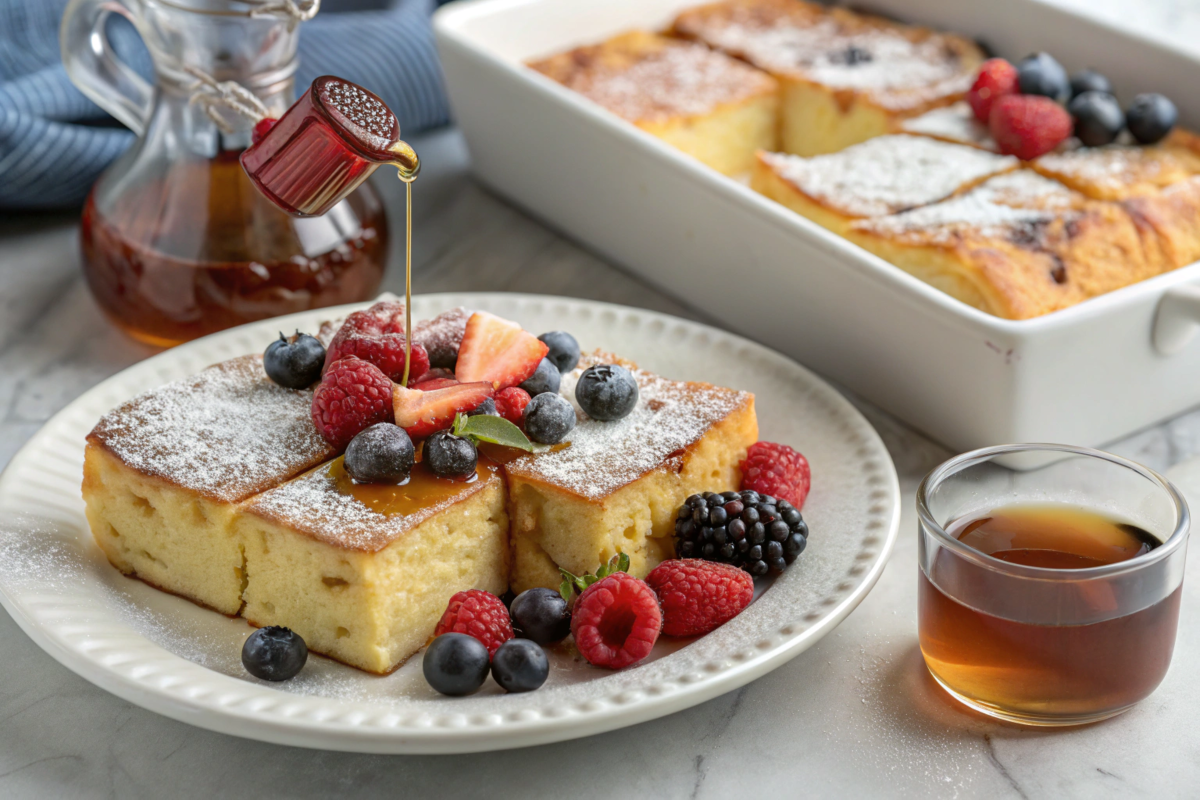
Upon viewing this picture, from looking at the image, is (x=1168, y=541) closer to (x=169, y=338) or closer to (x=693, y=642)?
(x=693, y=642)

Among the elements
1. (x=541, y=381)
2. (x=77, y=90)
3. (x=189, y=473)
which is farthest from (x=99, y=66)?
(x=541, y=381)

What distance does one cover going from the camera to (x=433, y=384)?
1.56m

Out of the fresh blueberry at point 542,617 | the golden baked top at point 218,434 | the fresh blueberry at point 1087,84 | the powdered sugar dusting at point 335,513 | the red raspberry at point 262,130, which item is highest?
the red raspberry at point 262,130

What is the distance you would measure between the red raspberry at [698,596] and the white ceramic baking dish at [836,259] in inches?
21.3

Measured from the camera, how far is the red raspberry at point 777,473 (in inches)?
62.3

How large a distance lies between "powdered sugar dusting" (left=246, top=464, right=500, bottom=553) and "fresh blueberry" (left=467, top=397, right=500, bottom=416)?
3.4 inches

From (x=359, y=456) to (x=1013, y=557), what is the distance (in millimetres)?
744

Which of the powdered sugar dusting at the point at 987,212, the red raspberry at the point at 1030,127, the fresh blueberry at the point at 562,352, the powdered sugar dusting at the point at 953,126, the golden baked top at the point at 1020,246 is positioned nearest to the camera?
the fresh blueberry at the point at 562,352

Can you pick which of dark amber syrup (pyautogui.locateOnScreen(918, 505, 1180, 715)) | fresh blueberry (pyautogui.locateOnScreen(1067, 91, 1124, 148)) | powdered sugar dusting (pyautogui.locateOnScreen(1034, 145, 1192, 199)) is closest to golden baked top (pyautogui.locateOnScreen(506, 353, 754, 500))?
dark amber syrup (pyautogui.locateOnScreen(918, 505, 1180, 715))

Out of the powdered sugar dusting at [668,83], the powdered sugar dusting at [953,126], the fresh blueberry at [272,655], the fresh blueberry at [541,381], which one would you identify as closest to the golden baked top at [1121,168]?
the powdered sugar dusting at [953,126]

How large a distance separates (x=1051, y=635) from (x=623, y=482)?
0.50 meters

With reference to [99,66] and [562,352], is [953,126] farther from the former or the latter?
[99,66]

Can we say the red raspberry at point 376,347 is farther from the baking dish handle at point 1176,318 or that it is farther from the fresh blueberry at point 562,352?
the baking dish handle at point 1176,318

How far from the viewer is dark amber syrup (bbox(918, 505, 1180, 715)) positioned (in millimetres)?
1242
